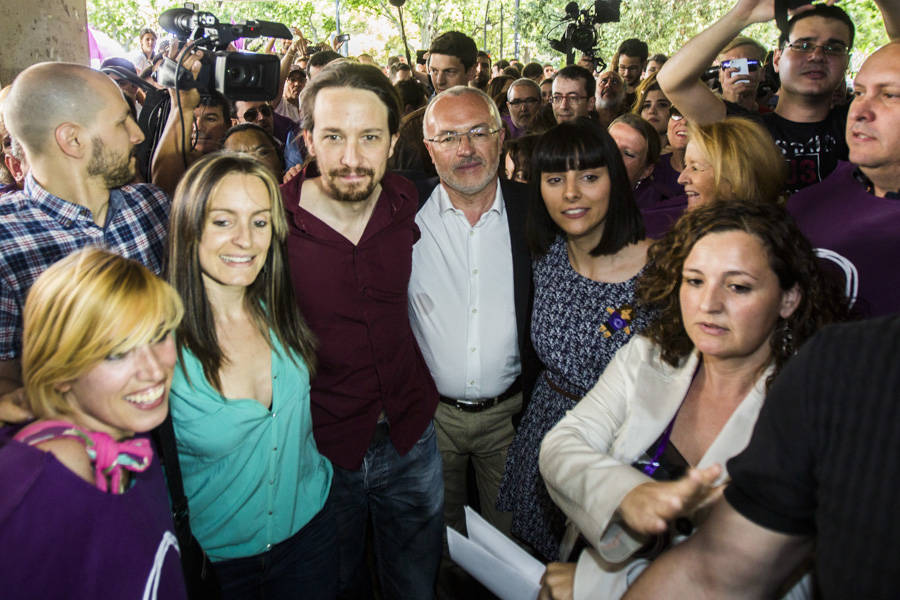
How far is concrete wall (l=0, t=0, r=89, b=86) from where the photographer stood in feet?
9.85

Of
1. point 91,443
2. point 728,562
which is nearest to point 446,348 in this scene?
point 91,443

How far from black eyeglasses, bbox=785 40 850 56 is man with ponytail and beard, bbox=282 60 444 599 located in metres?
2.03

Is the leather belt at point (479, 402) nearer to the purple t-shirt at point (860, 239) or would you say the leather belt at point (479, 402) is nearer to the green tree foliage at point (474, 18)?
the purple t-shirt at point (860, 239)

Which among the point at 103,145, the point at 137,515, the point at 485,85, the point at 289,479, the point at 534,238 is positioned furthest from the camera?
the point at 485,85

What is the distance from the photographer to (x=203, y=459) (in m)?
1.75

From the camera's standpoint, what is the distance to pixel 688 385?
Answer: 5.63 feet

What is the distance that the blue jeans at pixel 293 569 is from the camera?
1871 mm

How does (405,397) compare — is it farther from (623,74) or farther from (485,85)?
(485,85)

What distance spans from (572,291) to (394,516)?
1130 millimetres

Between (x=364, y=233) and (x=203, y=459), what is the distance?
0.97 meters

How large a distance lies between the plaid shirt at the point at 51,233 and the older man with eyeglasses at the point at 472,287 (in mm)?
1028

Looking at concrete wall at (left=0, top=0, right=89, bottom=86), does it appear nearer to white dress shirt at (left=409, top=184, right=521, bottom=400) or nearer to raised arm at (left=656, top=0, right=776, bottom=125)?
white dress shirt at (left=409, top=184, right=521, bottom=400)

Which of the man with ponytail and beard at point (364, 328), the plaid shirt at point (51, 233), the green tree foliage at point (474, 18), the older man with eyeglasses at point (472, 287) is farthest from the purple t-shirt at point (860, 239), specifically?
the green tree foliage at point (474, 18)

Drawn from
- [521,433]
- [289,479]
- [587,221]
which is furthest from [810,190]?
[289,479]
